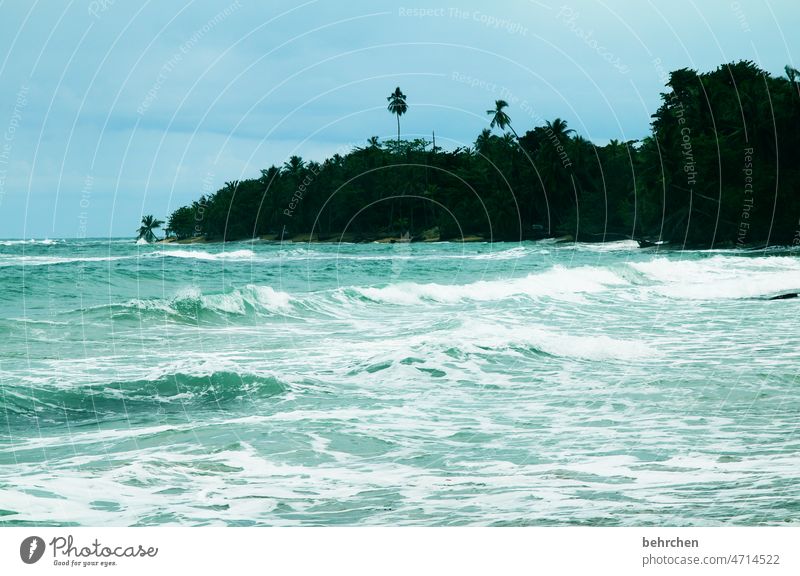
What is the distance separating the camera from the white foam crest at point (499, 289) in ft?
80.5

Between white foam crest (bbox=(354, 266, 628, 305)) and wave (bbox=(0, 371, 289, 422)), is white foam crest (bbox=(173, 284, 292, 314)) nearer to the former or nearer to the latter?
white foam crest (bbox=(354, 266, 628, 305))

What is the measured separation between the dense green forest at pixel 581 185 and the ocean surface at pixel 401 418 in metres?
20.2

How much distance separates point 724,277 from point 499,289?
8796 mm

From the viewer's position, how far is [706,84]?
206ft

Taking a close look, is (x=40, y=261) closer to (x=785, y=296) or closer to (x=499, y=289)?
(x=499, y=289)

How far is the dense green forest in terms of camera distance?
58000mm

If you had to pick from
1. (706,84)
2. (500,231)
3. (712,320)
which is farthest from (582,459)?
(500,231)

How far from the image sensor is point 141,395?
9.82 m

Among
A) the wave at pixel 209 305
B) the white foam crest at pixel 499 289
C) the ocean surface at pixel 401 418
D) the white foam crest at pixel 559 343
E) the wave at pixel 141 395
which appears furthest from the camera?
the white foam crest at pixel 499 289

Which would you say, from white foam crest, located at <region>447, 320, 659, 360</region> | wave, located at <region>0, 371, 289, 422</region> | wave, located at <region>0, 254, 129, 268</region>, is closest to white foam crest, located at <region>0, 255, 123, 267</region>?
wave, located at <region>0, 254, 129, 268</region>

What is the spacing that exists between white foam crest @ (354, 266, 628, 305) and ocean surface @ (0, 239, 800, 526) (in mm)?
5074

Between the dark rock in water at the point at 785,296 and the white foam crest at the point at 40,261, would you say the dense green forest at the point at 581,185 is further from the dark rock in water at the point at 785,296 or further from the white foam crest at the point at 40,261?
the dark rock in water at the point at 785,296

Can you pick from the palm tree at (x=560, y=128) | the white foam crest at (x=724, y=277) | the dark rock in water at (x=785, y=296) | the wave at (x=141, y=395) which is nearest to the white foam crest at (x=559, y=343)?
the wave at (x=141, y=395)
